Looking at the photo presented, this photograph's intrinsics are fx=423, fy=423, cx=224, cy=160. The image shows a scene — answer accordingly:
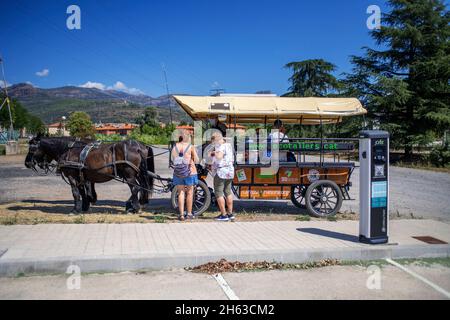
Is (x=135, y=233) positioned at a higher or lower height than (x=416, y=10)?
lower

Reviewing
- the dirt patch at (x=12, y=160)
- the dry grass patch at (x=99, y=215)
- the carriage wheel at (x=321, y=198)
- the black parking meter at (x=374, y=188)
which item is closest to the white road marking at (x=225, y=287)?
the black parking meter at (x=374, y=188)

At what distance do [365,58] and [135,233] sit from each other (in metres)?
29.8

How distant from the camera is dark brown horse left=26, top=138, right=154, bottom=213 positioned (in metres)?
9.62

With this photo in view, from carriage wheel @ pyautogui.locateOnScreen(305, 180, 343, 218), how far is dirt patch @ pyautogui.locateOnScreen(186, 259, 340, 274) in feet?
10.7

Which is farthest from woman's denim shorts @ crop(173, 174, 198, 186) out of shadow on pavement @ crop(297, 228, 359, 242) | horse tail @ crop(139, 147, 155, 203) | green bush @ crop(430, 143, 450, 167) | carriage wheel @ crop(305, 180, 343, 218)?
green bush @ crop(430, 143, 450, 167)

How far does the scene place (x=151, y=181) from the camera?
32.8 feet

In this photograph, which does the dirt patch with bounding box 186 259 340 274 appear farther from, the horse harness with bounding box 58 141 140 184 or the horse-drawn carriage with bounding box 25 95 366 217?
the horse harness with bounding box 58 141 140 184

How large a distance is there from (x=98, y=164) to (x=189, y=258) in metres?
4.50

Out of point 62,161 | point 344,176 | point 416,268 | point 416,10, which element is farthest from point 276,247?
point 416,10

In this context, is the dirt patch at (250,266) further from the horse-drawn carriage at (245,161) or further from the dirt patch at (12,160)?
the dirt patch at (12,160)

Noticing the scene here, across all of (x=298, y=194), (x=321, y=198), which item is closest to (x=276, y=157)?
(x=321, y=198)

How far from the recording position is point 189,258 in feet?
19.9

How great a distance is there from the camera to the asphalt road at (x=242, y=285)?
493 centimetres

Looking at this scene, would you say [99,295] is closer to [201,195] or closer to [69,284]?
[69,284]
